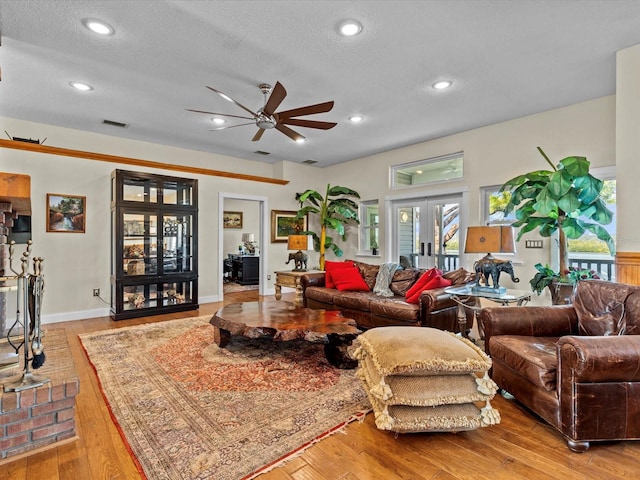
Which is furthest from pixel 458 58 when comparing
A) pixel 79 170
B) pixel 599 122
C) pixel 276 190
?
pixel 79 170

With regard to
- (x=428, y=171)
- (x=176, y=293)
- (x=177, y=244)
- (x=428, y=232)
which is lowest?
(x=176, y=293)

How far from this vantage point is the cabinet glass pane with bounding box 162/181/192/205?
5.29 metres

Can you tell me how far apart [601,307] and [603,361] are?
80 centimetres

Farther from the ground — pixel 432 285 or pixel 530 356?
pixel 432 285

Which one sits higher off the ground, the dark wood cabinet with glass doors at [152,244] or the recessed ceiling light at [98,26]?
the recessed ceiling light at [98,26]

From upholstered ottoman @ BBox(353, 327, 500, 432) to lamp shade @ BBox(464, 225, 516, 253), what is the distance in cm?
155

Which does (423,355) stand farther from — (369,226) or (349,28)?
(369,226)

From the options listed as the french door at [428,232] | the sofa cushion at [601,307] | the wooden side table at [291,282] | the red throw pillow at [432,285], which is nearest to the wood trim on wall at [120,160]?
the wooden side table at [291,282]

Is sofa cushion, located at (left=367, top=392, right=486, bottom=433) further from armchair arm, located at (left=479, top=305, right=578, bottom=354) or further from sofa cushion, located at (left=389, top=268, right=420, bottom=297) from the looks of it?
sofa cushion, located at (left=389, top=268, right=420, bottom=297)

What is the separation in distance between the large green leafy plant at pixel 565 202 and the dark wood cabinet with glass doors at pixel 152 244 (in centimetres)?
478

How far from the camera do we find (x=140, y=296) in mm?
5066

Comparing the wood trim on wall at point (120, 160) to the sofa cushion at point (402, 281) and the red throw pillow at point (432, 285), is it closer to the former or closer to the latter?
the sofa cushion at point (402, 281)

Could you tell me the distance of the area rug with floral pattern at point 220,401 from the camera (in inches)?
69.0

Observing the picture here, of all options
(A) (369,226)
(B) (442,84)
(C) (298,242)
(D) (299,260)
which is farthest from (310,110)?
(A) (369,226)
